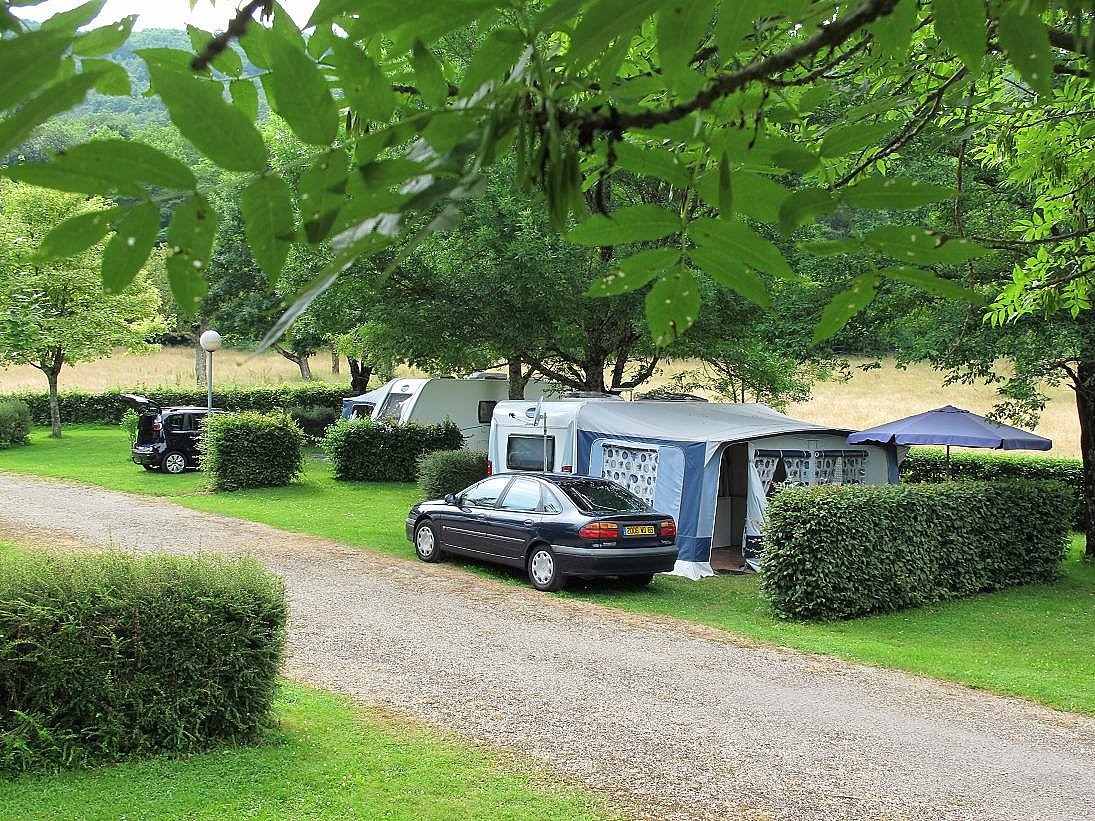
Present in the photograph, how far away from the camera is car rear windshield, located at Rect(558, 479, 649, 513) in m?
12.6

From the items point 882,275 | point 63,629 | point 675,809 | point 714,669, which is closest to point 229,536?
point 714,669

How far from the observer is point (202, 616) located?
5996 mm

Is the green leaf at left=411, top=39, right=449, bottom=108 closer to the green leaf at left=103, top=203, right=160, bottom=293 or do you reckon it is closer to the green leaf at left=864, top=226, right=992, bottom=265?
the green leaf at left=103, top=203, right=160, bottom=293

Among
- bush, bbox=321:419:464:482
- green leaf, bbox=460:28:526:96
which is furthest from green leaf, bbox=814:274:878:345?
bush, bbox=321:419:464:482

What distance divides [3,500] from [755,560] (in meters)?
14.4

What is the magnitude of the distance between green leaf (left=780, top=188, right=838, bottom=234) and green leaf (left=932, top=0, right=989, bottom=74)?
293mm

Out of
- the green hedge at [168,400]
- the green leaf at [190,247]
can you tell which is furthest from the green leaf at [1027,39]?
the green hedge at [168,400]

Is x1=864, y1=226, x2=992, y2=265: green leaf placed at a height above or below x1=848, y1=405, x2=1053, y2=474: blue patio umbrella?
above

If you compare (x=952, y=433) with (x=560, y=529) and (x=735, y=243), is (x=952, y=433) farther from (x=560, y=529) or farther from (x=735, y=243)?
(x=735, y=243)

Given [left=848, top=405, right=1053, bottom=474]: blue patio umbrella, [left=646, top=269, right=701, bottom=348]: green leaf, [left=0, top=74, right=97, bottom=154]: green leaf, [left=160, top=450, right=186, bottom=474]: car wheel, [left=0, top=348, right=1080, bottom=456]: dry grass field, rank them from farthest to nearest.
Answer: [left=0, top=348, right=1080, bottom=456]: dry grass field < [left=160, top=450, right=186, bottom=474]: car wheel < [left=848, top=405, right=1053, bottom=474]: blue patio umbrella < [left=646, top=269, right=701, bottom=348]: green leaf < [left=0, top=74, right=97, bottom=154]: green leaf

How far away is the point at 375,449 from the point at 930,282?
24028 mm

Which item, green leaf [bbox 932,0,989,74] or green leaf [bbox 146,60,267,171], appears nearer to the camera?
green leaf [bbox 146,60,267,171]

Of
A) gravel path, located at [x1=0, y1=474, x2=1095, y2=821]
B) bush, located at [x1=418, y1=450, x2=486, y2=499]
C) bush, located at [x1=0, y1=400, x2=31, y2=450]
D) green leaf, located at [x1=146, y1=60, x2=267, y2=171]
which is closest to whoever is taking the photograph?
green leaf, located at [x1=146, y1=60, x2=267, y2=171]

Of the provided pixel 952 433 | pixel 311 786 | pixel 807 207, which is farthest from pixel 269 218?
pixel 952 433
